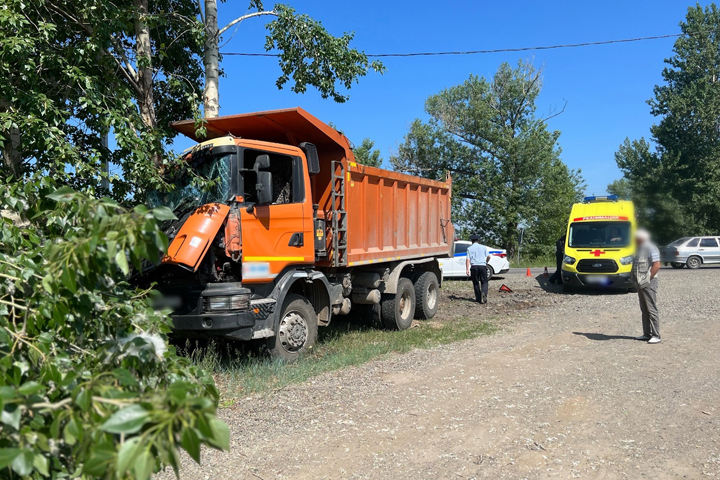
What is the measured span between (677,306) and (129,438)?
1320 centimetres

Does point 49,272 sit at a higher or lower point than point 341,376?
higher

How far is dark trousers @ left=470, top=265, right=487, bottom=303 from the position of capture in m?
13.3

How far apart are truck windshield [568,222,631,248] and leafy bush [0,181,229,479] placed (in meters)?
15.1

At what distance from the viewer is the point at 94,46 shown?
6770mm

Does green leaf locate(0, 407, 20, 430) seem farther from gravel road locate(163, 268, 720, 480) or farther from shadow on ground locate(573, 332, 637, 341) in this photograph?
shadow on ground locate(573, 332, 637, 341)

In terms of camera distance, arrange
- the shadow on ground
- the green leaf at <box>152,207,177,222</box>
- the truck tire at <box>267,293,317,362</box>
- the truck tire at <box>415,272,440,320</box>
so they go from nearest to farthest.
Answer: the green leaf at <box>152,207,177,222</box>
the truck tire at <box>267,293,317,362</box>
the shadow on ground
the truck tire at <box>415,272,440,320</box>

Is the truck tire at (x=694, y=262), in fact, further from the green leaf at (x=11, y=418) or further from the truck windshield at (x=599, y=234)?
the green leaf at (x=11, y=418)

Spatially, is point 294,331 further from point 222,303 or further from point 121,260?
point 121,260

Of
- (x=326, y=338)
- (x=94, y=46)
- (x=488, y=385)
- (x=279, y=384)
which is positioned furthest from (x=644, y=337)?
(x=94, y=46)

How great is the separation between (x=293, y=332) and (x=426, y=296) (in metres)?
4.44

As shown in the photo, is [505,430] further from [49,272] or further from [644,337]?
[644,337]

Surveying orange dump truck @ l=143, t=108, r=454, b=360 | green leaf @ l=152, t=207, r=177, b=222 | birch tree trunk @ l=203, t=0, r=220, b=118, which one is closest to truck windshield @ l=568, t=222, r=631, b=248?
orange dump truck @ l=143, t=108, r=454, b=360

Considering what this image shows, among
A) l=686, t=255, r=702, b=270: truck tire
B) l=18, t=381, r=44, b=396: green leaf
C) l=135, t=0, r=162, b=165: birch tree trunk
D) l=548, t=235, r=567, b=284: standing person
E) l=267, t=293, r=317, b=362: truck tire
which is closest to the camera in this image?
l=18, t=381, r=44, b=396: green leaf

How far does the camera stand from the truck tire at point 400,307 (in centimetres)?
973
